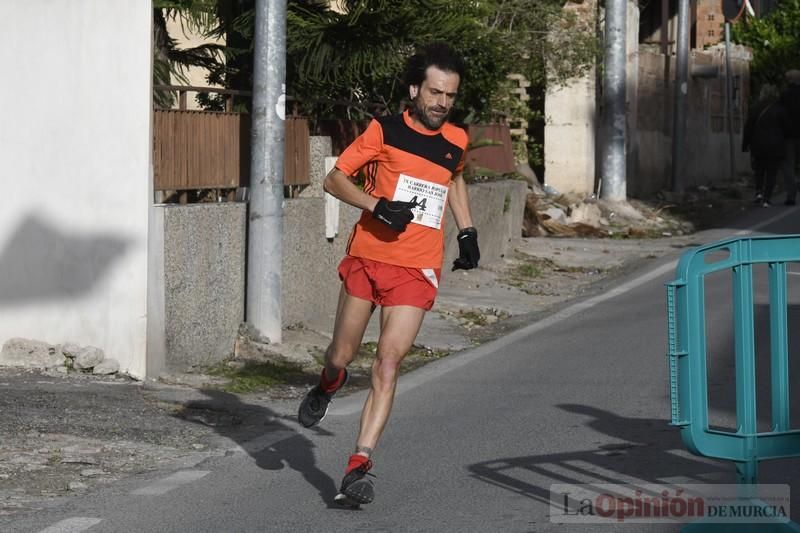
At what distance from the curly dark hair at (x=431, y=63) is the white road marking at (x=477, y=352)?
287 cm

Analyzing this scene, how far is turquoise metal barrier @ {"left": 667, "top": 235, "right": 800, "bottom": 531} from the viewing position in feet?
17.5

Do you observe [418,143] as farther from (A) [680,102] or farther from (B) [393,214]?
(A) [680,102]

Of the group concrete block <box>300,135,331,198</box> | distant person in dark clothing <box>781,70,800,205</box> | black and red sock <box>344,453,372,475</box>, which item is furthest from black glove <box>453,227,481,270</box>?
distant person in dark clothing <box>781,70,800,205</box>

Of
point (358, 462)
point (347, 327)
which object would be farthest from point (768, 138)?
point (358, 462)

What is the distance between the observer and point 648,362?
10625 millimetres

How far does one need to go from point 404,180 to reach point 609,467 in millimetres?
1744

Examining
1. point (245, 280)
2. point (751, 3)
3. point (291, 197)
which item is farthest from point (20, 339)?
point (751, 3)

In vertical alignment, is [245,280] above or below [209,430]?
above

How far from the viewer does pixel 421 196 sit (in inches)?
261

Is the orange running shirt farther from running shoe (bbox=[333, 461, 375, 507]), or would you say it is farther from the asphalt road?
the asphalt road

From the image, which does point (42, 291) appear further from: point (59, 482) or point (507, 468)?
point (507, 468)

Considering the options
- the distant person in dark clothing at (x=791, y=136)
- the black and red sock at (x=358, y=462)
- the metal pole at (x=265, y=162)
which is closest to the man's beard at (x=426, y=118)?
the black and red sock at (x=358, y=462)

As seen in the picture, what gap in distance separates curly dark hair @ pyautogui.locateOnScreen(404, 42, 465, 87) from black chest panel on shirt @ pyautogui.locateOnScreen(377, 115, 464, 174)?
0.19 meters

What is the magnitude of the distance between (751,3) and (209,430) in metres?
41.4
